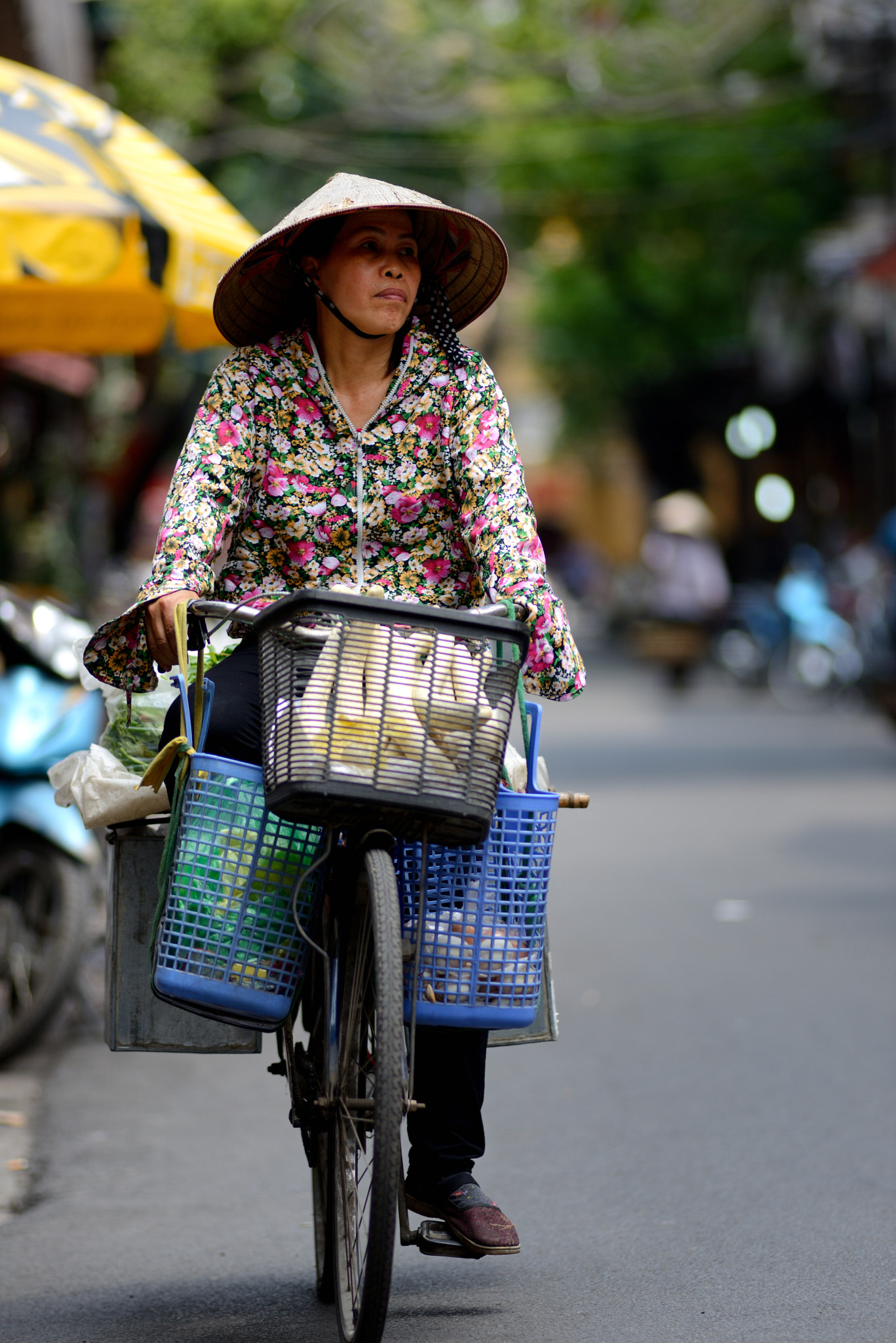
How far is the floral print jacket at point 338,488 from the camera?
3.52 meters

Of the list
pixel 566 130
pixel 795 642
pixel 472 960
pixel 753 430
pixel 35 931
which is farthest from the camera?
pixel 753 430

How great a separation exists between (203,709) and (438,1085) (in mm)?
788

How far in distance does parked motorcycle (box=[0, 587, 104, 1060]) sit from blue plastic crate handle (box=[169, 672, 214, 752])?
7.34ft

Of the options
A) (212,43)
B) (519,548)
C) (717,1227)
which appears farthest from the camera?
(212,43)

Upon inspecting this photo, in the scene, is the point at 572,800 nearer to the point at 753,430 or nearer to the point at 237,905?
the point at 237,905

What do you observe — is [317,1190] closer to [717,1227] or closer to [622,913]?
[717,1227]

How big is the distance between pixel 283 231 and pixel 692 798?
28.5ft

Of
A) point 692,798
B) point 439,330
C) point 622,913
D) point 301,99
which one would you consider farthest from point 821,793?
point 301,99

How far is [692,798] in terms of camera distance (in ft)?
39.0

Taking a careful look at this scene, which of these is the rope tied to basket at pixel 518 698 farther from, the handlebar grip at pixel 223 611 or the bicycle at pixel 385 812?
the handlebar grip at pixel 223 611

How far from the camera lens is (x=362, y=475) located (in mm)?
3598

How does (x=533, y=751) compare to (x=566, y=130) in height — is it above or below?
below

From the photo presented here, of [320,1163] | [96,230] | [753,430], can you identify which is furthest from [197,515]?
[753,430]

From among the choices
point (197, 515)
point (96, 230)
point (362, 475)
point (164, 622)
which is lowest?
point (164, 622)
